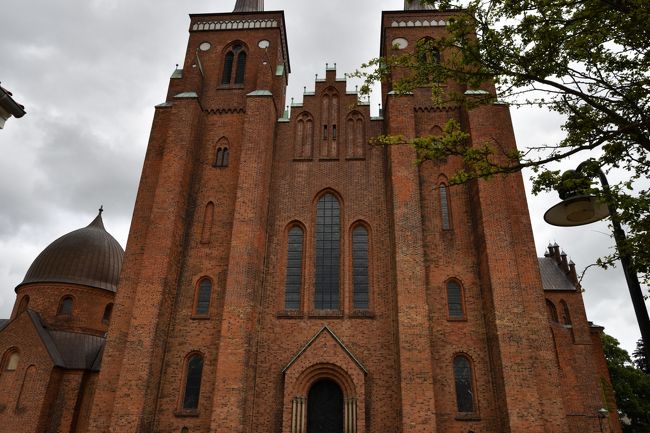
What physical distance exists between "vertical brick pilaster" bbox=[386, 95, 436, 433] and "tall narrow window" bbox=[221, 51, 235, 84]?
801 cm

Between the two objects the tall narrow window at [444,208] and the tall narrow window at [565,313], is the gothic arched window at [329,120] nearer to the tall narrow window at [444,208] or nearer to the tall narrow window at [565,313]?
the tall narrow window at [444,208]

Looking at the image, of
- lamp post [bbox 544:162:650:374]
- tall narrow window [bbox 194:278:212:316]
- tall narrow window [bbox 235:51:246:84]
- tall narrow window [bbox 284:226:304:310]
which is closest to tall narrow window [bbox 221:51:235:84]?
tall narrow window [bbox 235:51:246:84]

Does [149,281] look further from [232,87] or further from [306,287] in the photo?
[232,87]

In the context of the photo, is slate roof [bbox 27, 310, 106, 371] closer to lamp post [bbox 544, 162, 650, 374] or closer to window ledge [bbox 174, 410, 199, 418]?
window ledge [bbox 174, 410, 199, 418]

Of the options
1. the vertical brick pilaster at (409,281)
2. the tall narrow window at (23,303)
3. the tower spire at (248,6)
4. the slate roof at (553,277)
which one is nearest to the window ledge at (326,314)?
the vertical brick pilaster at (409,281)

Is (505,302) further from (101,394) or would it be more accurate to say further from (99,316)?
(99,316)

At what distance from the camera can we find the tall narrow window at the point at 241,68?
75.7ft

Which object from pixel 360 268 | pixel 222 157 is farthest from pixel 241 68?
pixel 360 268

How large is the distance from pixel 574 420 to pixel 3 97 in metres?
24.3

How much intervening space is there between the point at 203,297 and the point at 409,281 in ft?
24.7

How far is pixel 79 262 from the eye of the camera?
1119 inches

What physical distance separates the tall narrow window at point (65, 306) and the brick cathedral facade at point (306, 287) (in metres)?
2.86

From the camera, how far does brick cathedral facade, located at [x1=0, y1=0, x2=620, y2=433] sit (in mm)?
15734

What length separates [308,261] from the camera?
61.6 feet
